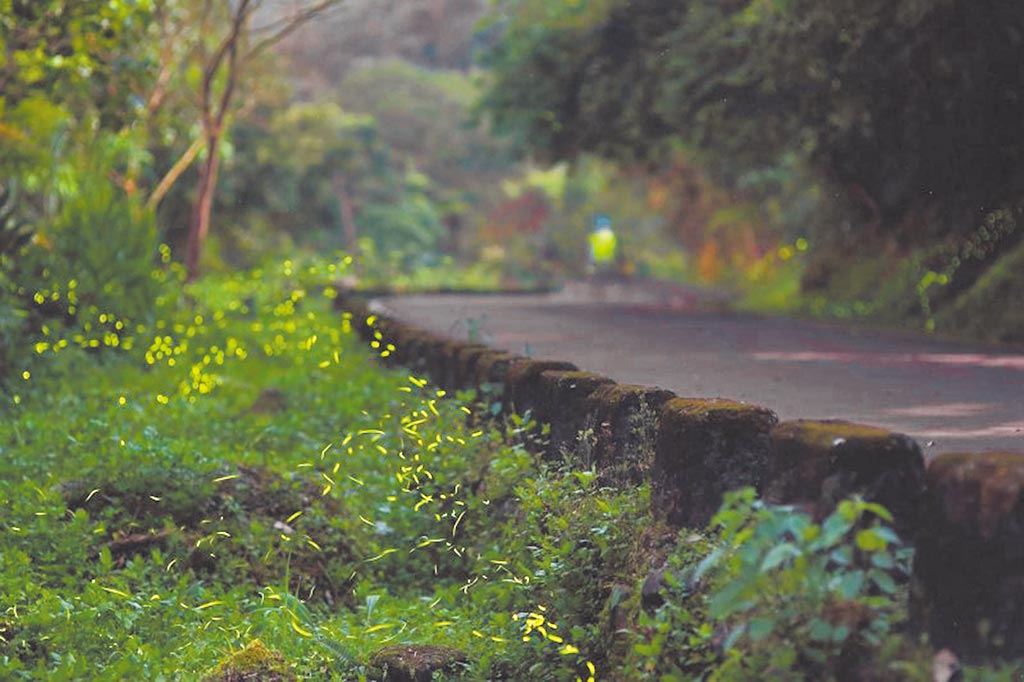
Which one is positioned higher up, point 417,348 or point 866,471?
point 866,471

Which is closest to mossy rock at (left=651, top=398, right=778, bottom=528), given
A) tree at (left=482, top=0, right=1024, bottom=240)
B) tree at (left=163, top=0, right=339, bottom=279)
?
tree at (left=482, top=0, right=1024, bottom=240)

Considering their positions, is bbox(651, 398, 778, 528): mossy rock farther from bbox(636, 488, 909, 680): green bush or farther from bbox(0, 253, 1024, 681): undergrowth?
bbox(636, 488, 909, 680): green bush

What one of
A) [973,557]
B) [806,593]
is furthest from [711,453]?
[973,557]

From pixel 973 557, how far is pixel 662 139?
20098mm

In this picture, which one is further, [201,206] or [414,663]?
[201,206]

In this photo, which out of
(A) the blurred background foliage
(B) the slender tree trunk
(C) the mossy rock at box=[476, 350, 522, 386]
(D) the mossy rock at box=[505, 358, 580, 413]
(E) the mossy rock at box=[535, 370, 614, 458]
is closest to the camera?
(E) the mossy rock at box=[535, 370, 614, 458]

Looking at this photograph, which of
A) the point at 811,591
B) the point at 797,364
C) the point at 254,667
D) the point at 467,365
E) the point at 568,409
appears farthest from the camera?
the point at 797,364

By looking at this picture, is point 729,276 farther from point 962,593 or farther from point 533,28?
point 962,593

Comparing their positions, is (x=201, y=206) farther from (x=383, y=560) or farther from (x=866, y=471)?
(x=866, y=471)

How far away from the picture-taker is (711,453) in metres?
5.30

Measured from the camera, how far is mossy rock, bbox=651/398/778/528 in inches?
207

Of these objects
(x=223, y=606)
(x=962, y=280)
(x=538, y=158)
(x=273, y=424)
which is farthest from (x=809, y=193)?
(x=223, y=606)

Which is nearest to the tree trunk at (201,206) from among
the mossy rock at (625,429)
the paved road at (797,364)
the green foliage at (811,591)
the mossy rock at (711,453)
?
the paved road at (797,364)

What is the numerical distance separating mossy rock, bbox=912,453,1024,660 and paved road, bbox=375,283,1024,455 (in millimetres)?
2379
